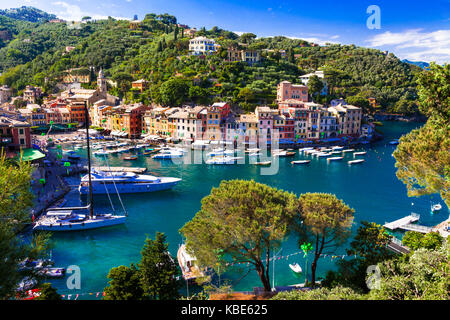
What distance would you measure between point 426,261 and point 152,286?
10122 millimetres

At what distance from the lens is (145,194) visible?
31625mm

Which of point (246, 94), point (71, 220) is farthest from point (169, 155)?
point (246, 94)

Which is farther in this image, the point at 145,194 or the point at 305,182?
the point at 305,182

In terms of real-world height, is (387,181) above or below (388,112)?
below

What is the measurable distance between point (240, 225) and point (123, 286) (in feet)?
17.4

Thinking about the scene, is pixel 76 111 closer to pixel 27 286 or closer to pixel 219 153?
pixel 219 153

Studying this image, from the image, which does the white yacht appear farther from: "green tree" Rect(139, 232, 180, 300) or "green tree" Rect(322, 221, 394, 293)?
"green tree" Rect(322, 221, 394, 293)

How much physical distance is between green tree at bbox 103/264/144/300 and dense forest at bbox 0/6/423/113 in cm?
5409

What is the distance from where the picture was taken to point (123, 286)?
12828 mm

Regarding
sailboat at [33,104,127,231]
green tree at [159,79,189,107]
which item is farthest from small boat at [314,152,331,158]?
sailboat at [33,104,127,231]

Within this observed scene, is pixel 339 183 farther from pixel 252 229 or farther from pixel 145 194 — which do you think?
pixel 252 229

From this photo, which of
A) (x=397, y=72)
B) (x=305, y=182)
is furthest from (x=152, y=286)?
(x=397, y=72)

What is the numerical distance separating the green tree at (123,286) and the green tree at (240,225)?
254cm
